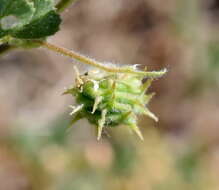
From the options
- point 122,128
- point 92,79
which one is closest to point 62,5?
point 92,79

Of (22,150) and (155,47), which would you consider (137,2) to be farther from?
(22,150)

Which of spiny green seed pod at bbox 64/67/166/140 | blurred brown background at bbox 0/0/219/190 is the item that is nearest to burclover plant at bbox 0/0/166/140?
spiny green seed pod at bbox 64/67/166/140

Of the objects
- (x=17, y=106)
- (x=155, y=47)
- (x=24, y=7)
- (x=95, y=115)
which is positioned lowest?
(x=17, y=106)

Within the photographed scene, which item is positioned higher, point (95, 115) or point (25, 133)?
point (95, 115)

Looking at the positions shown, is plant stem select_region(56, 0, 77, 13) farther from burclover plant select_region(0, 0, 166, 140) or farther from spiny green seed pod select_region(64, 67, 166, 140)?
spiny green seed pod select_region(64, 67, 166, 140)

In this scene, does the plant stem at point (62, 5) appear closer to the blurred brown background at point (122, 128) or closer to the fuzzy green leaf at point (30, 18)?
the fuzzy green leaf at point (30, 18)

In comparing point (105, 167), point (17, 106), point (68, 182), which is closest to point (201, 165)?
point (105, 167)

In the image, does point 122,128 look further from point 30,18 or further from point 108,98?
Answer: point 30,18

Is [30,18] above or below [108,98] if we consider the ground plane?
above
